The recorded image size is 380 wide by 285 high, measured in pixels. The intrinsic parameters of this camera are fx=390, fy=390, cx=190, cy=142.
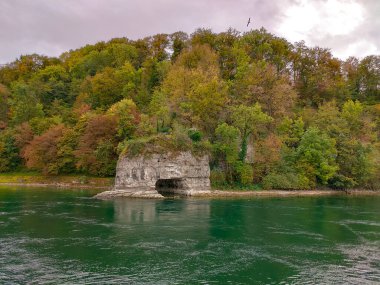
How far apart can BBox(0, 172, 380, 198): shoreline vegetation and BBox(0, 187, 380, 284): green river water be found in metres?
10.8

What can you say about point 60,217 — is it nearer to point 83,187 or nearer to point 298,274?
point 298,274

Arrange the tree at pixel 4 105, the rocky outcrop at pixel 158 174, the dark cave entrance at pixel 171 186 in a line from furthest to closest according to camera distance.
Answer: the tree at pixel 4 105 < the dark cave entrance at pixel 171 186 < the rocky outcrop at pixel 158 174

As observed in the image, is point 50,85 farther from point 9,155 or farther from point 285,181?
point 285,181

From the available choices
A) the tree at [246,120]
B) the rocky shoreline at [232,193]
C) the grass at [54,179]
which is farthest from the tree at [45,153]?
the tree at [246,120]

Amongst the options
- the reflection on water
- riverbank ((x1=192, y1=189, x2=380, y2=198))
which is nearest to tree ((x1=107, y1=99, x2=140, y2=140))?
riverbank ((x1=192, y1=189, x2=380, y2=198))

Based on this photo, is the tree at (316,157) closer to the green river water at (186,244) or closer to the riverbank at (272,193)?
the riverbank at (272,193)

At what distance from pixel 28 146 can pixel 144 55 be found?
37.9 metres

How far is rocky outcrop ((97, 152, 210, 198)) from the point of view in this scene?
2057 inches

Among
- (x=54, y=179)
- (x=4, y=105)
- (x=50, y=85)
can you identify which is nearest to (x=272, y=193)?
(x=54, y=179)

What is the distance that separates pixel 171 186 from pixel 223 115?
13612 mm

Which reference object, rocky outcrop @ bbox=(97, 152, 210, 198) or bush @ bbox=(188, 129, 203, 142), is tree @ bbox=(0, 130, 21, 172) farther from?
bush @ bbox=(188, 129, 203, 142)

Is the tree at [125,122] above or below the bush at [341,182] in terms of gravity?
above

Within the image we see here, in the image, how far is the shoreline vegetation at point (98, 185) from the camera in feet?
179

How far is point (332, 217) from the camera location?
→ 37.4m
